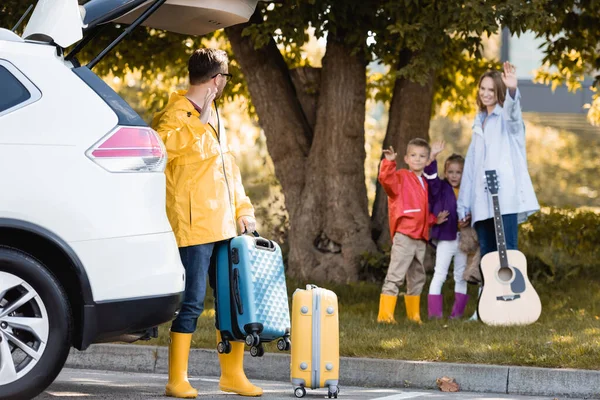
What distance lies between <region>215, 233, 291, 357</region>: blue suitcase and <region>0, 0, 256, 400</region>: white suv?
56 centimetres

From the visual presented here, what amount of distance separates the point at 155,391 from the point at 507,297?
3318 mm

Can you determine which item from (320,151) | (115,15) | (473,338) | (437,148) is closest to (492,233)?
(437,148)

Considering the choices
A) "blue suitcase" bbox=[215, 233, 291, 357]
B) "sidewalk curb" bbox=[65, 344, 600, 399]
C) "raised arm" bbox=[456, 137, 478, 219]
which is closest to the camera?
"blue suitcase" bbox=[215, 233, 291, 357]

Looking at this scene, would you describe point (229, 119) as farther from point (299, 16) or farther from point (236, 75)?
point (299, 16)

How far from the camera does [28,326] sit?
5.31 m

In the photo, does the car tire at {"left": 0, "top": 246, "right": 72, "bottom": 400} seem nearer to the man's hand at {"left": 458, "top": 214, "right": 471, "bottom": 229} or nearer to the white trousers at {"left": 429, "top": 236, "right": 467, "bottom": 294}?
the man's hand at {"left": 458, "top": 214, "right": 471, "bottom": 229}

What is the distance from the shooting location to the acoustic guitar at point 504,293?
8.80m

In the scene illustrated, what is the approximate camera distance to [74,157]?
5352 millimetres

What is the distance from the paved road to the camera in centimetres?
641

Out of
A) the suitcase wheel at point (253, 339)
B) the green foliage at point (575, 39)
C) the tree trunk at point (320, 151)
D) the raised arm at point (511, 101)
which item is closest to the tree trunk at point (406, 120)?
the tree trunk at point (320, 151)

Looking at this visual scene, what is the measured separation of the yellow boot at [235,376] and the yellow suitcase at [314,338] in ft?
1.09

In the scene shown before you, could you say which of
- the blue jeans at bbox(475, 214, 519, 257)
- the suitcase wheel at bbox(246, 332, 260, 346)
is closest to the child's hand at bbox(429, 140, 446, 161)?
the blue jeans at bbox(475, 214, 519, 257)

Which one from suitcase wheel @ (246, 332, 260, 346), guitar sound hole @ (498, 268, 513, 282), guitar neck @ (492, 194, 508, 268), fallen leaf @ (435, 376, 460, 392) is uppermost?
guitar neck @ (492, 194, 508, 268)

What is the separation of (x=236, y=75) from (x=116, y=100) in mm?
8877
